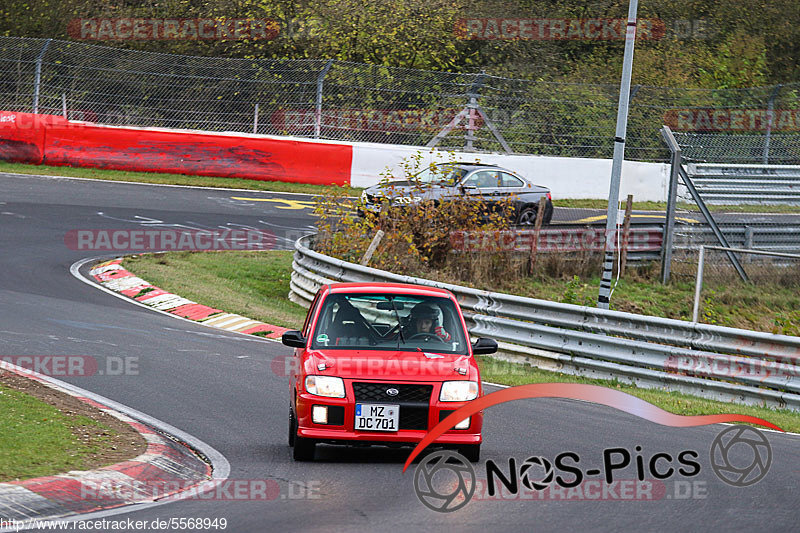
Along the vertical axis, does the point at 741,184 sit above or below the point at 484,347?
above

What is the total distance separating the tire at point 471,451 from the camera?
8.52 metres

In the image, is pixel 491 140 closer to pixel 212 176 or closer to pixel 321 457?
pixel 212 176

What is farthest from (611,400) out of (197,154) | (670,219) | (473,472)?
(197,154)

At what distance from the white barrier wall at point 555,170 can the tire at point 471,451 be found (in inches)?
824

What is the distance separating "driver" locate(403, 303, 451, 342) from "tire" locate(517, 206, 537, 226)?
14.5 metres

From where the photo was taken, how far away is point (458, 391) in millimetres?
8570

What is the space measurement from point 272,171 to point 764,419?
20.5 meters

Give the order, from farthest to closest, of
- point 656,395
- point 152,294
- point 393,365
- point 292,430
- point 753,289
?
1. point 753,289
2. point 152,294
3. point 656,395
4. point 292,430
5. point 393,365

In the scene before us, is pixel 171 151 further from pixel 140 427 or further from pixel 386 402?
pixel 386 402

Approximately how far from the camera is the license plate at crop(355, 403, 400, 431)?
838 cm

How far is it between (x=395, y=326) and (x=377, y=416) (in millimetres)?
1195

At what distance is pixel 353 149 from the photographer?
2980 centimetres

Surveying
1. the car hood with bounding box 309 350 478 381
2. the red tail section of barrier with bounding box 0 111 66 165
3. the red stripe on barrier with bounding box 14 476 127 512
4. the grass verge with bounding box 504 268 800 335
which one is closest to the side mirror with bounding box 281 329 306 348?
the car hood with bounding box 309 350 478 381

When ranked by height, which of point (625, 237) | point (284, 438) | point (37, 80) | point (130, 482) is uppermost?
point (37, 80)
